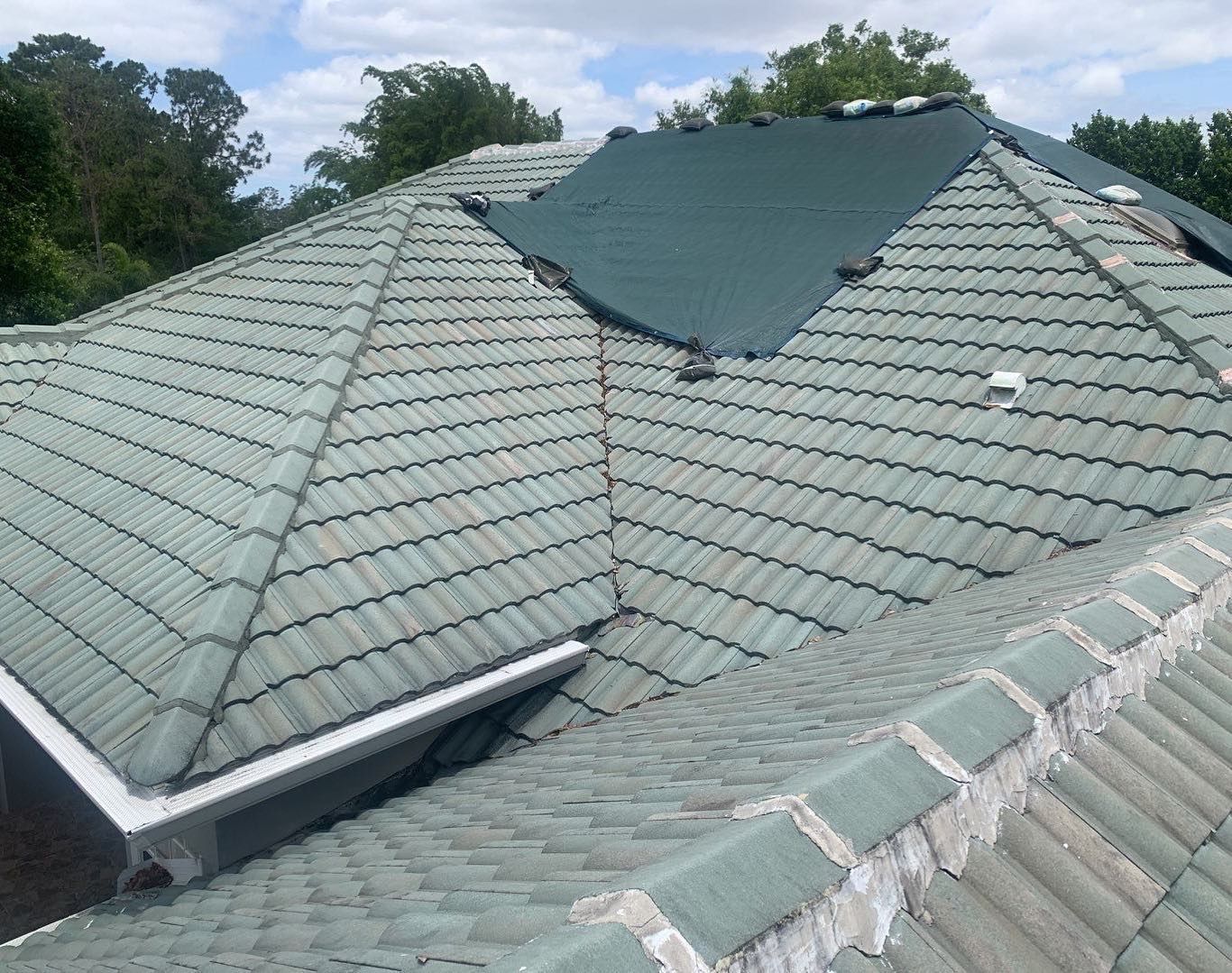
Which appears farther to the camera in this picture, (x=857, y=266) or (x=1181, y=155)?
(x=1181, y=155)

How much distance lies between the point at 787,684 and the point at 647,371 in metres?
4.74

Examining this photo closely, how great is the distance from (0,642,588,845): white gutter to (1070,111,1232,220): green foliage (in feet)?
112

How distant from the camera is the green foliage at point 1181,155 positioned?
30422mm

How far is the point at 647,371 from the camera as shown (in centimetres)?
861

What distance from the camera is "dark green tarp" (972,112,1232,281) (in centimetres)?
970

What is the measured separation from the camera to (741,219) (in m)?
10.1

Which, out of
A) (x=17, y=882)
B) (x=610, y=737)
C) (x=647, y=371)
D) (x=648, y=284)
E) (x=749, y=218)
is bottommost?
(x=17, y=882)

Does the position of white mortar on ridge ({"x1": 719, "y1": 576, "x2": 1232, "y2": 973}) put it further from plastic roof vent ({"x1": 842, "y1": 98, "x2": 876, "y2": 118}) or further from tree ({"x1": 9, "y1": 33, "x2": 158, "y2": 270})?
tree ({"x1": 9, "y1": 33, "x2": 158, "y2": 270})

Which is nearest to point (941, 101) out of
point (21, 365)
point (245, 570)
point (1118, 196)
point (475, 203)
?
point (1118, 196)

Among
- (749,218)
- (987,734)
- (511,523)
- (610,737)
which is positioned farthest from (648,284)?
(987,734)

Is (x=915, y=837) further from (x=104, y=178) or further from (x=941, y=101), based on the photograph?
(x=104, y=178)

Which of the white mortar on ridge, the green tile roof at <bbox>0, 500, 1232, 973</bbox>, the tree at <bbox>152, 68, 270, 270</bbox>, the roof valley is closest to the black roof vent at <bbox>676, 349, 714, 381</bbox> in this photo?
the roof valley

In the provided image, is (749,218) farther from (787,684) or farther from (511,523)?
(787,684)

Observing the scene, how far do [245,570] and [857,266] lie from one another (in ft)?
20.0
